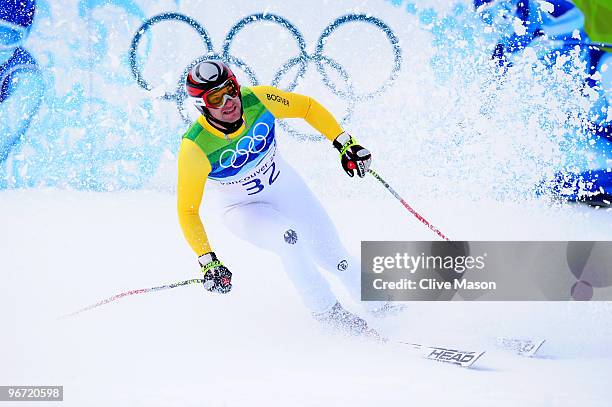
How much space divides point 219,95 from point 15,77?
3.99 meters

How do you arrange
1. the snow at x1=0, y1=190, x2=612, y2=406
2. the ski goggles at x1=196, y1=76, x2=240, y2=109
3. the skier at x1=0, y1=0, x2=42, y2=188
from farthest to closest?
the skier at x1=0, y1=0, x2=42, y2=188 < the ski goggles at x1=196, y1=76, x2=240, y2=109 < the snow at x1=0, y1=190, x2=612, y2=406

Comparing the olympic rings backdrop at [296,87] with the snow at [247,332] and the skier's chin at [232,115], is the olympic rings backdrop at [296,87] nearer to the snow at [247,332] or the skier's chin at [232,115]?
the snow at [247,332]

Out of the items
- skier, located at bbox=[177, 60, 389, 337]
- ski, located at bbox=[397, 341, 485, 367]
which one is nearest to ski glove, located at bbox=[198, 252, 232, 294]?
skier, located at bbox=[177, 60, 389, 337]

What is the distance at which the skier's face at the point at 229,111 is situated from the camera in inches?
102

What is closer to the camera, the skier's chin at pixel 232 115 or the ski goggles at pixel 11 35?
the skier's chin at pixel 232 115

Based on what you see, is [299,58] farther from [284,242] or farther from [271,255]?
[284,242]

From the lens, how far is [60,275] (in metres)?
4.00

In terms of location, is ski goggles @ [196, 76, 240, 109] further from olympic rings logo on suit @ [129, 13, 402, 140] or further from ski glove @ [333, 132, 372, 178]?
olympic rings logo on suit @ [129, 13, 402, 140]

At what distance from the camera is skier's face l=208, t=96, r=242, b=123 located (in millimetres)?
2584

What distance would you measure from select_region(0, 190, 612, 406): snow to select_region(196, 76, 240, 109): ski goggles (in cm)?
109

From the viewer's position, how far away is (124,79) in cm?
570

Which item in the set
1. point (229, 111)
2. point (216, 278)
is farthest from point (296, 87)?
point (216, 278)

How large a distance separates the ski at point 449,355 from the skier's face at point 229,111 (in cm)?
126

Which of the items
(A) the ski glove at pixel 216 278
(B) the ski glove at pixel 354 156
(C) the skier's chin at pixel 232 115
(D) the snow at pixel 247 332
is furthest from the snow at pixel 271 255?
(C) the skier's chin at pixel 232 115
